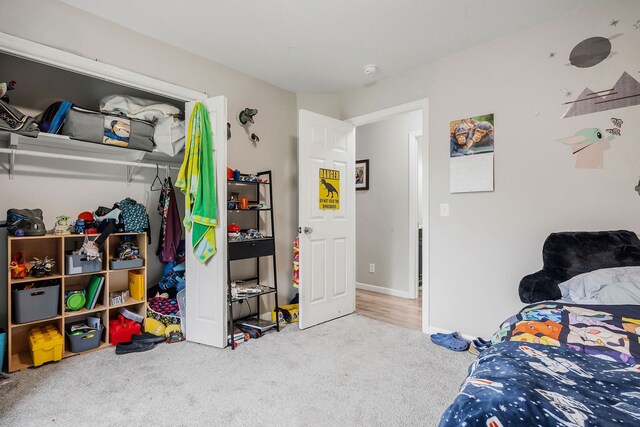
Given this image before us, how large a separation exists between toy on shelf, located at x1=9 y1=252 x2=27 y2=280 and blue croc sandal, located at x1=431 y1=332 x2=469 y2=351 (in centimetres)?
307

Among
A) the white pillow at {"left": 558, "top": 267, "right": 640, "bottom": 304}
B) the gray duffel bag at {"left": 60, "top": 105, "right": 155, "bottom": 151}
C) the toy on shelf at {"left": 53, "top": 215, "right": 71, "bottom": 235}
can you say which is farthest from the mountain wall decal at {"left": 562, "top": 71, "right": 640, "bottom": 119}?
the toy on shelf at {"left": 53, "top": 215, "right": 71, "bottom": 235}

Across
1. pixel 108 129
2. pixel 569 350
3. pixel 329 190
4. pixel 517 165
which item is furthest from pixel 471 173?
pixel 108 129

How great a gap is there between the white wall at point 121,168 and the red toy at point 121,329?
17.4 inches

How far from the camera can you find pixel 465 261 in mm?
2787

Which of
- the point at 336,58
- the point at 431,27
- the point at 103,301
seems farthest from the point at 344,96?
the point at 103,301

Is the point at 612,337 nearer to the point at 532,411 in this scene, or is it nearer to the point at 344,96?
the point at 532,411

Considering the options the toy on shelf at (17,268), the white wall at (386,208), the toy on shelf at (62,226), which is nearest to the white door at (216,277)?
the toy on shelf at (62,226)

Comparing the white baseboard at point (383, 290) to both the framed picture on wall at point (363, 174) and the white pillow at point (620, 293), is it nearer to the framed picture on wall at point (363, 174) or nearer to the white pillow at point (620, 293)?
the framed picture on wall at point (363, 174)

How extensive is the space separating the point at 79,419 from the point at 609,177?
3.38 m

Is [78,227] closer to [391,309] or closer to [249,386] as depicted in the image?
[249,386]

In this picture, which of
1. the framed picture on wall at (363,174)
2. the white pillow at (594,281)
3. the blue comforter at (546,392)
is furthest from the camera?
the framed picture on wall at (363,174)

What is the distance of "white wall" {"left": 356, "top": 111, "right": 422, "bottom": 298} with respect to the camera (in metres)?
4.34

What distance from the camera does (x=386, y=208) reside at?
4.53 metres

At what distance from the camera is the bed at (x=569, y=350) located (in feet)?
2.55
